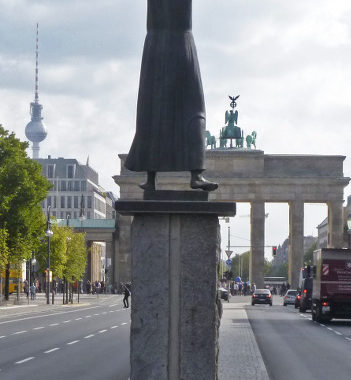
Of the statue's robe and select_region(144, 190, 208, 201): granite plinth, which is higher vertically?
the statue's robe

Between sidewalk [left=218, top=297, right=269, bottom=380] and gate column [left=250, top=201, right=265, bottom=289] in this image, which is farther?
gate column [left=250, top=201, right=265, bottom=289]

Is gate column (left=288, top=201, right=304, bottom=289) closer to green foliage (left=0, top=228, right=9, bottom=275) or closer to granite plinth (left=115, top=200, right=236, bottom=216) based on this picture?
green foliage (left=0, top=228, right=9, bottom=275)

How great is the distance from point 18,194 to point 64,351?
3580 cm

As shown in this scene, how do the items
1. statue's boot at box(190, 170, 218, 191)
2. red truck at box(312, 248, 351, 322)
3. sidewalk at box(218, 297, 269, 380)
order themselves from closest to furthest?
1. statue's boot at box(190, 170, 218, 191)
2. sidewalk at box(218, 297, 269, 380)
3. red truck at box(312, 248, 351, 322)

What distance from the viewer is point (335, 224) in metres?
113

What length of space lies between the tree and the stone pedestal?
163 feet

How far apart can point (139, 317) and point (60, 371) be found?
11.0m

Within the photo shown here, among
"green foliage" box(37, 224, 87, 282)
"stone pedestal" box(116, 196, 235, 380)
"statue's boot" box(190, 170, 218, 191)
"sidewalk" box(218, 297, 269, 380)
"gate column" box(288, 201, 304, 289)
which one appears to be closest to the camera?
"stone pedestal" box(116, 196, 235, 380)

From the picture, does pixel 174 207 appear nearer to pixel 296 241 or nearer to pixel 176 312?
pixel 176 312

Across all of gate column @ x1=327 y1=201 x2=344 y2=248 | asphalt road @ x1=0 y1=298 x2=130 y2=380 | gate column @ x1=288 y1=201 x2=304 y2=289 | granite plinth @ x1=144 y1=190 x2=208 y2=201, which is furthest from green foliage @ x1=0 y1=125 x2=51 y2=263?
gate column @ x1=288 y1=201 x2=304 y2=289

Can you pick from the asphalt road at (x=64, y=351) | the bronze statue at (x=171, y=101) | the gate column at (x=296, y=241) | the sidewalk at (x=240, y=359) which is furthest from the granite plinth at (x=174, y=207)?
the gate column at (x=296, y=241)

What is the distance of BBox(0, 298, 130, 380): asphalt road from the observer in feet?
69.3

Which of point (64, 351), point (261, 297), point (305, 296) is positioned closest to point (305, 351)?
point (64, 351)

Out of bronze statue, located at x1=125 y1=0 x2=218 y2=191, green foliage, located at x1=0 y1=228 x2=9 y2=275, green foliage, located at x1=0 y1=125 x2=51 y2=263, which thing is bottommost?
bronze statue, located at x1=125 y1=0 x2=218 y2=191
